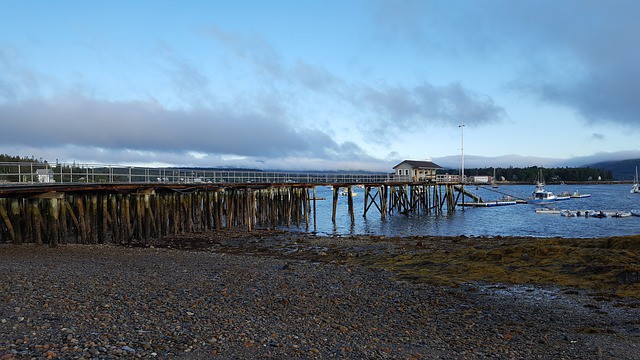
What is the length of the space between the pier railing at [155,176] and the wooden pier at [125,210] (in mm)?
1926

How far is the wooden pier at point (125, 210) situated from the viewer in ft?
74.1

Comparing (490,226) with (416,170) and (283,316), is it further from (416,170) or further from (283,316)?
(283,316)

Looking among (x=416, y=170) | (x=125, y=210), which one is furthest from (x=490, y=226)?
(x=125, y=210)

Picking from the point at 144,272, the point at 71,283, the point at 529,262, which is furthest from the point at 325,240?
the point at 71,283

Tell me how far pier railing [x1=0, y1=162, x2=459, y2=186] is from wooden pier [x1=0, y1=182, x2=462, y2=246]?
193cm

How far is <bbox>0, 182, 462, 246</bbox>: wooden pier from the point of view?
2259 cm

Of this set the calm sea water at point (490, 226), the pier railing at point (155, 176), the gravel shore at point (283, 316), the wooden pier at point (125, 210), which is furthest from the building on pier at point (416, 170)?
the gravel shore at point (283, 316)

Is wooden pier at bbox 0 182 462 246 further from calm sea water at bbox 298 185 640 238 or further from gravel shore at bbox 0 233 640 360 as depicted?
gravel shore at bbox 0 233 640 360

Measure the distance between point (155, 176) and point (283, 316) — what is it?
25.8m

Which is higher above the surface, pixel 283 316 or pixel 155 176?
pixel 155 176

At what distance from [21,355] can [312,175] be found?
1771 inches

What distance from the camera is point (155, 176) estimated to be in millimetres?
34312

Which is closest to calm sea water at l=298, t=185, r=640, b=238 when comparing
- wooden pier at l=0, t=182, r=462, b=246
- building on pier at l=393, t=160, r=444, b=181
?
wooden pier at l=0, t=182, r=462, b=246

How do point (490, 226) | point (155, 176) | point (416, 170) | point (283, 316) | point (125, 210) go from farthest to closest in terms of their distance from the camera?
point (416, 170) < point (490, 226) < point (155, 176) < point (125, 210) < point (283, 316)
